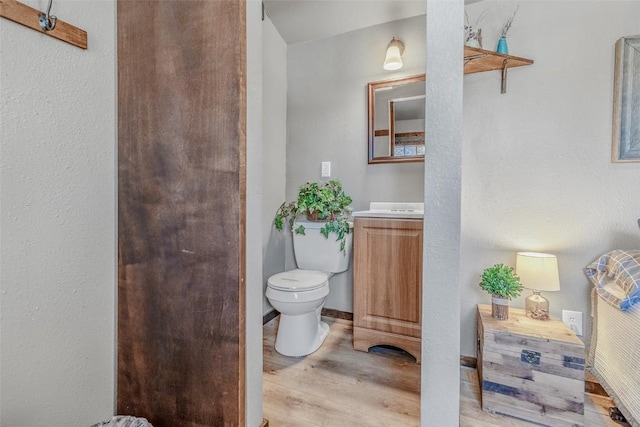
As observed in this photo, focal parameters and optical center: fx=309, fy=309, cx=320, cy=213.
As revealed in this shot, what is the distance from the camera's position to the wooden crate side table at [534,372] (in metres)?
1.33

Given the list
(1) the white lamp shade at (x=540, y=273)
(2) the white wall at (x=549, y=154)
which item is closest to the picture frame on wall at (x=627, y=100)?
(2) the white wall at (x=549, y=154)

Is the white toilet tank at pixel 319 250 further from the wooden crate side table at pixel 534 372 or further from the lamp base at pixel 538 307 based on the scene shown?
the lamp base at pixel 538 307

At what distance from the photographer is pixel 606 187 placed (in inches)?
60.7

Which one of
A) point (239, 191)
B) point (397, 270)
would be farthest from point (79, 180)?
point (397, 270)

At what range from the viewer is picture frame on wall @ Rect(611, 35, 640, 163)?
1476 millimetres

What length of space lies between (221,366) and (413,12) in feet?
7.88

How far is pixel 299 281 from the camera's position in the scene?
1921mm

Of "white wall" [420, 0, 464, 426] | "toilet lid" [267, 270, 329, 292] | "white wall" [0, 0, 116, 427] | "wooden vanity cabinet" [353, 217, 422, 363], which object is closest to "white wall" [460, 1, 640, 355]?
"wooden vanity cabinet" [353, 217, 422, 363]

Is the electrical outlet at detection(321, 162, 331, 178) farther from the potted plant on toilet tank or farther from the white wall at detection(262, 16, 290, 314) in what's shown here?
the white wall at detection(262, 16, 290, 314)

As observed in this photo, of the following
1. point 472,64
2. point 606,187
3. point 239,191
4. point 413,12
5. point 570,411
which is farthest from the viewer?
point 413,12

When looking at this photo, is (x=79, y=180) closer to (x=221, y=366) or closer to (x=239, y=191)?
(x=239, y=191)

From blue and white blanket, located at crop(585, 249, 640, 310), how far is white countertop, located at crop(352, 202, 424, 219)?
2.91ft

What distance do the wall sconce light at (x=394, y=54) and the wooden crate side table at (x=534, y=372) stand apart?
1.76m

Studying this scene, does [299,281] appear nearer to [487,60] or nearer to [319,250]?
[319,250]
